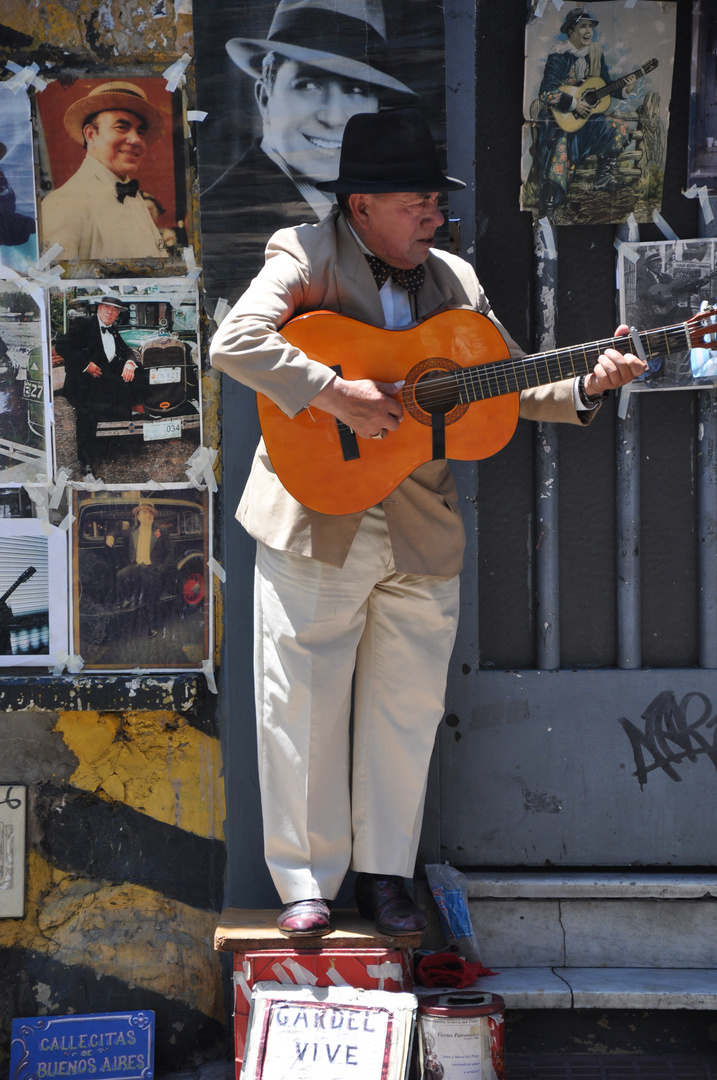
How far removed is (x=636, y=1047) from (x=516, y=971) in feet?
1.35

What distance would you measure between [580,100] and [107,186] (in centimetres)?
140

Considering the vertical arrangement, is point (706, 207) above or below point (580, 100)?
below

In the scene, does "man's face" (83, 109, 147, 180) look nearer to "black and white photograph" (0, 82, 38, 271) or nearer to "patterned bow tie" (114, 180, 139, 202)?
"patterned bow tie" (114, 180, 139, 202)

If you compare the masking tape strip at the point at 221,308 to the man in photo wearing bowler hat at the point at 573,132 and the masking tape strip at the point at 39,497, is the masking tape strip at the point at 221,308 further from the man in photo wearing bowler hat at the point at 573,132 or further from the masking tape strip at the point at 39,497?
the man in photo wearing bowler hat at the point at 573,132

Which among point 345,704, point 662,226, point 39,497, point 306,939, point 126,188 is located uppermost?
point 126,188

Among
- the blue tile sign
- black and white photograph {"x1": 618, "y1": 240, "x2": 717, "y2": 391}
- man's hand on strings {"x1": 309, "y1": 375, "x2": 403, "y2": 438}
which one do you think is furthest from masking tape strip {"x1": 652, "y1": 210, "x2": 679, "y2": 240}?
the blue tile sign

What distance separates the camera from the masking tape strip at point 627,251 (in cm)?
278

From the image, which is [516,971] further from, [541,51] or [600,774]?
[541,51]

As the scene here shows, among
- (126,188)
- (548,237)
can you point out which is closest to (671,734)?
(548,237)

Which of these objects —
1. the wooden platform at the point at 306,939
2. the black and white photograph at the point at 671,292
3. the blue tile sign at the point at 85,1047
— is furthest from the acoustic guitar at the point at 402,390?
the blue tile sign at the point at 85,1047

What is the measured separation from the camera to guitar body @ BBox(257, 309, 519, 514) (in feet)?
7.41

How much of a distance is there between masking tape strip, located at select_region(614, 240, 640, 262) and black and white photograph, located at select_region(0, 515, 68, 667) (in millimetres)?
1865

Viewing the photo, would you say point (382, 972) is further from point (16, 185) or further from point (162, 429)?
point (16, 185)

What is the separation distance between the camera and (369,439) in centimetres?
228
